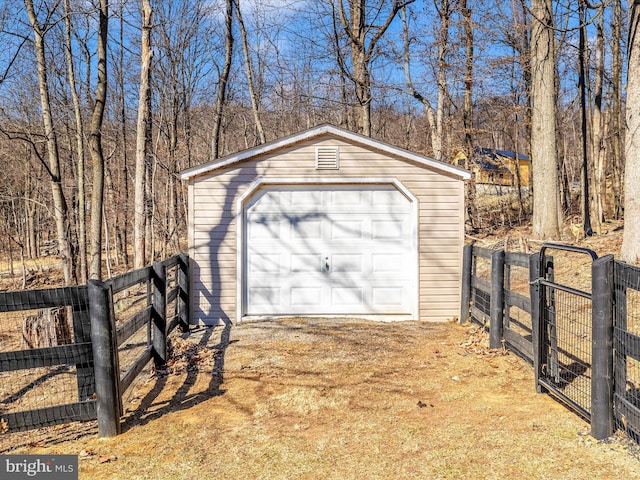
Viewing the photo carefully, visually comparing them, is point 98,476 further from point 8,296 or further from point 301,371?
point 301,371

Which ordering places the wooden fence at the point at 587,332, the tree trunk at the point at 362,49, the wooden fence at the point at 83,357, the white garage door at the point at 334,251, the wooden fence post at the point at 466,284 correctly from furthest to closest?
the tree trunk at the point at 362,49 → the white garage door at the point at 334,251 → the wooden fence post at the point at 466,284 → the wooden fence at the point at 83,357 → the wooden fence at the point at 587,332

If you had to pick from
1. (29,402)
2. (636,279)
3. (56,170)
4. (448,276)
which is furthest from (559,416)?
(56,170)

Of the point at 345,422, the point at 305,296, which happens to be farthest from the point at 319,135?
the point at 345,422

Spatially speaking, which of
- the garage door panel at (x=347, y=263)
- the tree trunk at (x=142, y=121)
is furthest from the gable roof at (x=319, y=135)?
the tree trunk at (x=142, y=121)

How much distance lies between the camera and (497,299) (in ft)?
19.4

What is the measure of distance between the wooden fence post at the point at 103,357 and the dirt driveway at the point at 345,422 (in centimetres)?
16

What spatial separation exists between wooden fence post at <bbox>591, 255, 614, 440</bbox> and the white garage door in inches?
187

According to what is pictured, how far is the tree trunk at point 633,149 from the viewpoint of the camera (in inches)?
311

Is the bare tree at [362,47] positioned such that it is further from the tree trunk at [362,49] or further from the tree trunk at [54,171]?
the tree trunk at [54,171]

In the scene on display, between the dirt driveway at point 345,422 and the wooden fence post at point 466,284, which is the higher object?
the wooden fence post at point 466,284

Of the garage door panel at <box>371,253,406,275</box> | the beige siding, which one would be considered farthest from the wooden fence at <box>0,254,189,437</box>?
the garage door panel at <box>371,253,406,275</box>

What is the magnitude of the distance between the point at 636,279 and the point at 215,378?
407cm

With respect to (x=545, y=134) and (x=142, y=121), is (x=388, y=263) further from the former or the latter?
(x=142, y=121)

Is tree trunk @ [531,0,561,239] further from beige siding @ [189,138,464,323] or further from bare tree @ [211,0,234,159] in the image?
bare tree @ [211,0,234,159]
